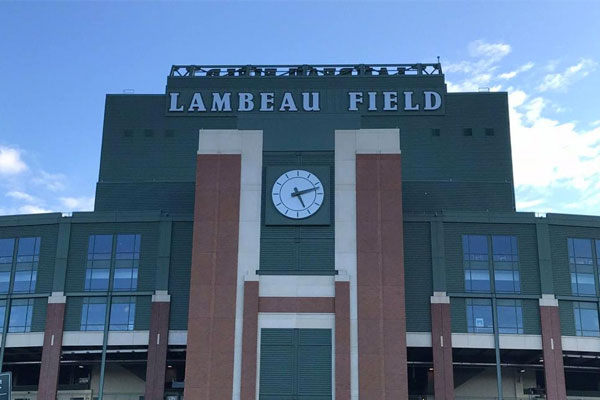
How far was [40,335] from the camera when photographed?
59.5 meters

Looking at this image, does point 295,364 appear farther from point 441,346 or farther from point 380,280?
point 441,346

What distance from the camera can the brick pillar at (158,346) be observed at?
189 ft

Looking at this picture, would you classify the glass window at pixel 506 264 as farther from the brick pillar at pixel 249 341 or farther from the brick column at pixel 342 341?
the brick pillar at pixel 249 341

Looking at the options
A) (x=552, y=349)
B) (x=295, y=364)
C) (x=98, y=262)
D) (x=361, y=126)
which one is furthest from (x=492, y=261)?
(x=98, y=262)

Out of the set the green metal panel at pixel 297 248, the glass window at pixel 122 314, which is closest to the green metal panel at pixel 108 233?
the glass window at pixel 122 314

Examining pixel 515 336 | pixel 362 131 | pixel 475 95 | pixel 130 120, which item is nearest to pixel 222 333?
pixel 362 131

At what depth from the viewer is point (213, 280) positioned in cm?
4925

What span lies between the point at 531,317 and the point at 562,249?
611 centimetres

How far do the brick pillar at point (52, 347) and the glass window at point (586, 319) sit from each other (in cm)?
3987

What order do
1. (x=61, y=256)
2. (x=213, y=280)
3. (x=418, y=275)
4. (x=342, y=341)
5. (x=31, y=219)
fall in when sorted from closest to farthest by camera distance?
(x=342, y=341) → (x=213, y=280) → (x=418, y=275) → (x=61, y=256) → (x=31, y=219)

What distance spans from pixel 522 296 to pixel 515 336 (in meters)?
3.10

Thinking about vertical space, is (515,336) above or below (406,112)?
below

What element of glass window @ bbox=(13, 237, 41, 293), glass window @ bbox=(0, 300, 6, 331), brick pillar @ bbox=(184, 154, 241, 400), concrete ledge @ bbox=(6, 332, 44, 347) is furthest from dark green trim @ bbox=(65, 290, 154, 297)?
brick pillar @ bbox=(184, 154, 241, 400)

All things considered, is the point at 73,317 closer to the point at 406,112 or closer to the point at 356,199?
the point at 356,199
